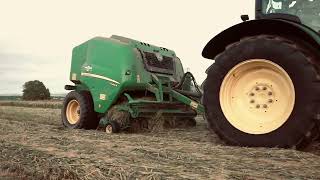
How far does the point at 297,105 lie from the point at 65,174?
245cm

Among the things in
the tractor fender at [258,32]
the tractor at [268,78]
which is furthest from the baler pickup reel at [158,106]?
the tractor at [268,78]

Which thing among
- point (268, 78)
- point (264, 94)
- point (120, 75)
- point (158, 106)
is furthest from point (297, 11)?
point (120, 75)

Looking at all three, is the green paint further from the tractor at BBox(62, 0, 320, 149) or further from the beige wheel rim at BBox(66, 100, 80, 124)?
the tractor at BBox(62, 0, 320, 149)

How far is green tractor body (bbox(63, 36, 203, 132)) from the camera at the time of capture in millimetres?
7809

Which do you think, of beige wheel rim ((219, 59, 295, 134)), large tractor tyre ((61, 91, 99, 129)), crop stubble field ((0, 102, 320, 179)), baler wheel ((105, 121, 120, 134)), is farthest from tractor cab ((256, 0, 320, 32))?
large tractor tyre ((61, 91, 99, 129))

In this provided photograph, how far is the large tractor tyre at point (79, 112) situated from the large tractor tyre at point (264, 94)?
394 cm

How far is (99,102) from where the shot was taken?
8.34 meters

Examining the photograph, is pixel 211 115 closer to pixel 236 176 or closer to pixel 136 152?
pixel 136 152

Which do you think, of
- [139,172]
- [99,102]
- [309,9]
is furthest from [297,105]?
[99,102]

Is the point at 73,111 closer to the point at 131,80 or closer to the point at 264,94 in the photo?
the point at 131,80

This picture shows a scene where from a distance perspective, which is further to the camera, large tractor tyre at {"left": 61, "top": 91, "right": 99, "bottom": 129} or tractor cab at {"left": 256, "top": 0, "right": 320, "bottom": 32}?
large tractor tyre at {"left": 61, "top": 91, "right": 99, "bottom": 129}

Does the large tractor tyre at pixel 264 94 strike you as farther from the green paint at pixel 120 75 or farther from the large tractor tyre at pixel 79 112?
the large tractor tyre at pixel 79 112

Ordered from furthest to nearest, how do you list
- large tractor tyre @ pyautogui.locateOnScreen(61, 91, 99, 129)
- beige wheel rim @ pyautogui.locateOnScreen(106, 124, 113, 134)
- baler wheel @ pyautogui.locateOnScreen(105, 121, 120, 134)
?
large tractor tyre @ pyautogui.locateOnScreen(61, 91, 99, 129) → beige wheel rim @ pyautogui.locateOnScreen(106, 124, 113, 134) → baler wheel @ pyautogui.locateOnScreen(105, 121, 120, 134)

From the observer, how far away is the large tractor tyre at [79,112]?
8453 mm
